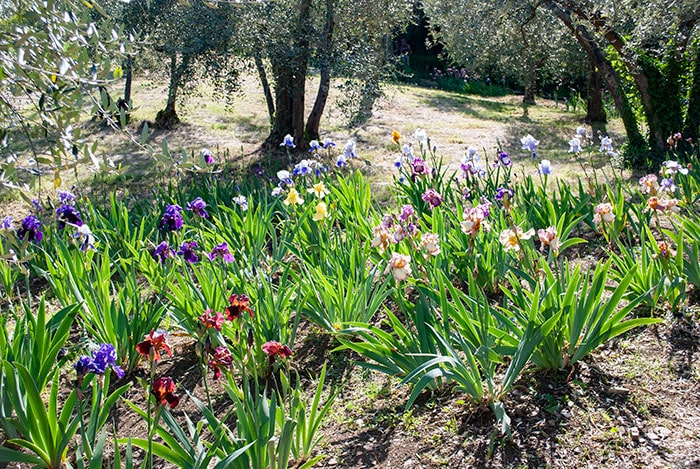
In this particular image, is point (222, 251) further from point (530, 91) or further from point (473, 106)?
point (530, 91)

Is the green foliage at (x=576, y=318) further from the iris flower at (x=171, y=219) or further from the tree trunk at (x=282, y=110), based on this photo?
the tree trunk at (x=282, y=110)

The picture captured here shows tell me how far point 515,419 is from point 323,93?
21.9ft

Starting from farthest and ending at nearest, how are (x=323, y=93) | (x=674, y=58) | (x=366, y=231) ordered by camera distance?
(x=323, y=93) → (x=674, y=58) → (x=366, y=231)

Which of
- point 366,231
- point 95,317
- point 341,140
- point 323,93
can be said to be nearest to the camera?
point 95,317

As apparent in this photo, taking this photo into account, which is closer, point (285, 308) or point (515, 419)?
point (515, 419)

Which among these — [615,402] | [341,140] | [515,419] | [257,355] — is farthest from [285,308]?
[341,140]

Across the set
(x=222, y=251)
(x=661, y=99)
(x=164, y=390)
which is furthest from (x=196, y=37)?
(x=164, y=390)

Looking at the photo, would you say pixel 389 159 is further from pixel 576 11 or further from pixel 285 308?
pixel 285 308

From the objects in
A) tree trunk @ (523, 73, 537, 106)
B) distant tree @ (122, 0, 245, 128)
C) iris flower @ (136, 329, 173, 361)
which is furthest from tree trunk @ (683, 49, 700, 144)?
tree trunk @ (523, 73, 537, 106)

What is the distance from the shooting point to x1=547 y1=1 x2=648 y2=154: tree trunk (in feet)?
24.0

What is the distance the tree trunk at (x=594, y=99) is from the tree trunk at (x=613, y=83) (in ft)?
12.3

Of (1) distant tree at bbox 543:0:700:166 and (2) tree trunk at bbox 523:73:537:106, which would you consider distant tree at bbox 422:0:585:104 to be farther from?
(1) distant tree at bbox 543:0:700:166

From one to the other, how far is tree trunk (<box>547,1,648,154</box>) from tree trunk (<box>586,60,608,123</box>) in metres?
3.73

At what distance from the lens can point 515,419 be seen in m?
2.51
